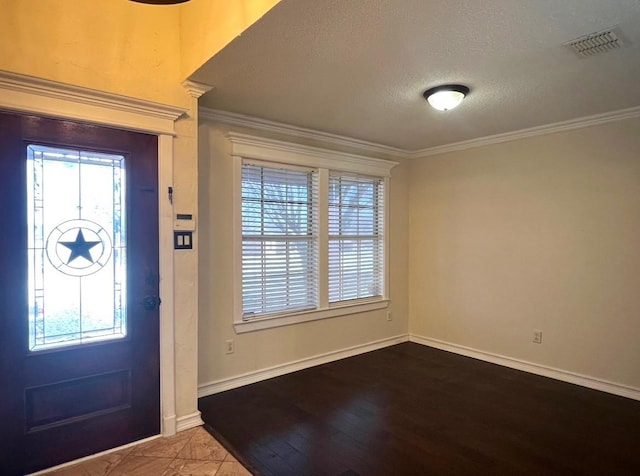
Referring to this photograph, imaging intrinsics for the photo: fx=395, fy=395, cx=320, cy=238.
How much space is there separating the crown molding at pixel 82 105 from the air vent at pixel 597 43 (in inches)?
98.9

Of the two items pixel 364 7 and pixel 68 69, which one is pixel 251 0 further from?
pixel 68 69

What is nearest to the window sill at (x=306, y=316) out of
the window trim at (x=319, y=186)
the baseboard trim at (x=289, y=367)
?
the window trim at (x=319, y=186)

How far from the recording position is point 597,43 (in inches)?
88.6

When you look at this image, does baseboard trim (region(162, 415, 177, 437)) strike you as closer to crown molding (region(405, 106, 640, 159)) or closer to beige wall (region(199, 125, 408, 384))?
Answer: beige wall (region(199, 125, 408, 384))

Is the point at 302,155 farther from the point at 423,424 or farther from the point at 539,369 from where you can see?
the point at 539,369

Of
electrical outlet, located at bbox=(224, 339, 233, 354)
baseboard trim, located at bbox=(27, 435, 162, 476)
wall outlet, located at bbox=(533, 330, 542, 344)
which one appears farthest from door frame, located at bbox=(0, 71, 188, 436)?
wall outlet, located at bbox=(533, 330, 542, 344)

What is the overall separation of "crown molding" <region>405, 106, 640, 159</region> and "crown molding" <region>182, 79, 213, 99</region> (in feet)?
9.90

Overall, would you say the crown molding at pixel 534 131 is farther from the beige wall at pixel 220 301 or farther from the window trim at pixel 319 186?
the beige wall at pixel 220 301

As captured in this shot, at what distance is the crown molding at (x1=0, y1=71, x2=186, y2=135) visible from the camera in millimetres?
2209

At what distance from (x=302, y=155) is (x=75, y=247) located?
231 cm

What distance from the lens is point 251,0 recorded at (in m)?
2.07

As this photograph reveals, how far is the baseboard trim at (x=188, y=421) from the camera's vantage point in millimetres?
2811

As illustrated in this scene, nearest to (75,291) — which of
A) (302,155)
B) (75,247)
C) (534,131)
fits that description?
(75,247)

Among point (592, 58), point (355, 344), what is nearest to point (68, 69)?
point (592, 58)
